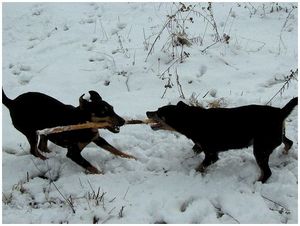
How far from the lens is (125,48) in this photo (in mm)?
8289

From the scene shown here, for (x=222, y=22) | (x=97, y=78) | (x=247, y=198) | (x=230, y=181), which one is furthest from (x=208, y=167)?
(x=222, y=22)

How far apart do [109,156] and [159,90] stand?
195 centimetres

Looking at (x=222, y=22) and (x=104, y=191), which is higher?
(x=222, y=22)

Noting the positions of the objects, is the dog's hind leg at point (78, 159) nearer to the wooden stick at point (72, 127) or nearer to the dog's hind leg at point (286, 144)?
the wooden stick at point (72, 127)

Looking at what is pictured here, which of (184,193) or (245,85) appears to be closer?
(184,193)

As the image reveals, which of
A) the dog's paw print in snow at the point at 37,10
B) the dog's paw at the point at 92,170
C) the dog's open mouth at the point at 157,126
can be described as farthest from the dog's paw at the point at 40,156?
the dog's paw print in snow at the point at 37,10

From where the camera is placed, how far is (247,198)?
4.52 m

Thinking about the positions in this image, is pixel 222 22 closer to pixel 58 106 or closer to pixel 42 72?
pixel 42 72

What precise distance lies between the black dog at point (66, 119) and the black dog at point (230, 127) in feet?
2.01

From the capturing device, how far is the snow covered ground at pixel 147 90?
449 centimetres

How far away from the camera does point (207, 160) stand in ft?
16.5

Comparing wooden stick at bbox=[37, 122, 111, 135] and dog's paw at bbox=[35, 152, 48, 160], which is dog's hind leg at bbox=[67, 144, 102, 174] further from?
dog's paw at bbox=[35, 152, 48, 160]

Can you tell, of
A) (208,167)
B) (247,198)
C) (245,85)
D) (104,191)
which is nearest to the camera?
(247,198)

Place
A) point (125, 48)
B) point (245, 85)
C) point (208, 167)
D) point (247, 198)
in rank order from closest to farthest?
point (247, 198), point (208, 167), point (245, 85), point (125, 48)
